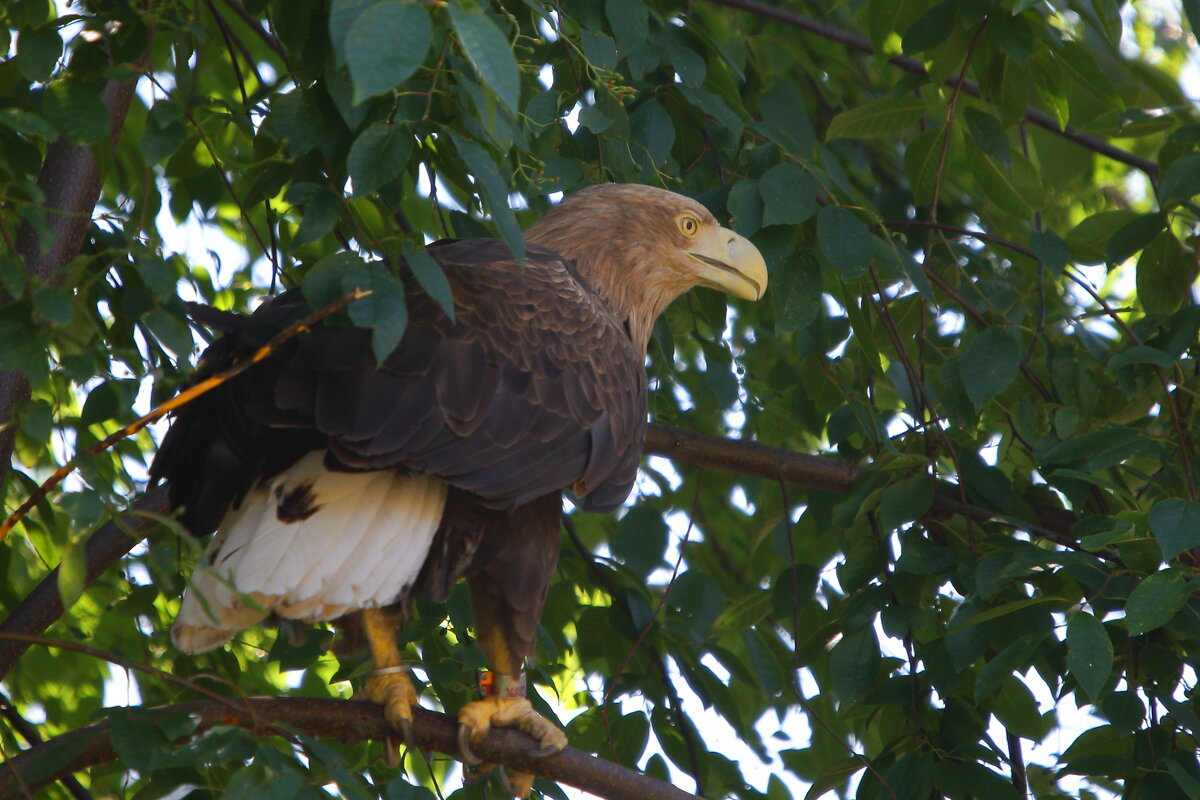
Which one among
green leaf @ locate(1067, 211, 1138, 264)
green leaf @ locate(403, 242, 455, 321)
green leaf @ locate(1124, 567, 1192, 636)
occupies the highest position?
green leaf @ locate(1067, 211, 1138, 264)

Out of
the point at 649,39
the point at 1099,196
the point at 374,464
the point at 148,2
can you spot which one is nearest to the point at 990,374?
the point at 649,39

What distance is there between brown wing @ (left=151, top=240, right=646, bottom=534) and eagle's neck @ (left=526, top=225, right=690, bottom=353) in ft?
1.74

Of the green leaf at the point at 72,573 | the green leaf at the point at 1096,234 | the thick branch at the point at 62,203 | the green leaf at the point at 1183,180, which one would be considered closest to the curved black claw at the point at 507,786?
the thick branch at the point at 62,203

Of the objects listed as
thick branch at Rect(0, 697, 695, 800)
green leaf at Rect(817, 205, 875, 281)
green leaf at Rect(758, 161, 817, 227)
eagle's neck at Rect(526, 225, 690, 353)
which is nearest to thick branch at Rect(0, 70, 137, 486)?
thick branch at Rect(0, 697, 695, 800)

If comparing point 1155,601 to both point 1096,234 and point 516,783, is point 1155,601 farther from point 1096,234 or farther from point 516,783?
point 516,783

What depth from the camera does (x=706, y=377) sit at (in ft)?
14.8

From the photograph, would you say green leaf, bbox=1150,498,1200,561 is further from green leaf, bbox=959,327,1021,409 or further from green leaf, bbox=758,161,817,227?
green leaf, bbox=758,161,817,227

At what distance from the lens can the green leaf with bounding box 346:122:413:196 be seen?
1981mm

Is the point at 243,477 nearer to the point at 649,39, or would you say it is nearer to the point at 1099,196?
the point at 649,39

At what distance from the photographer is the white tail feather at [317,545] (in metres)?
2.69

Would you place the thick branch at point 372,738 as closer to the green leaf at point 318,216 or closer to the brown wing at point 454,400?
the brown wing at point 454,400

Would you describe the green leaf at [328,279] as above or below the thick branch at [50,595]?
above

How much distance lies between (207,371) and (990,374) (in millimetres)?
1721

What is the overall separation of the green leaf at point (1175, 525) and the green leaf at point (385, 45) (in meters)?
1.71
